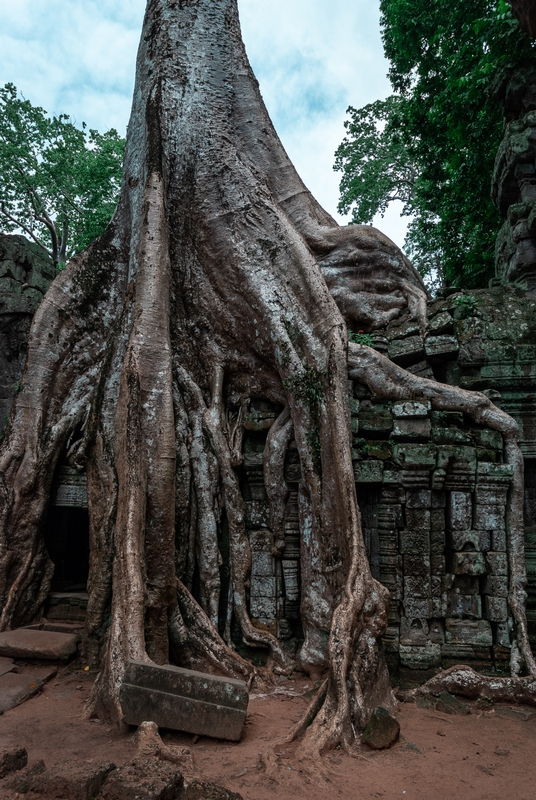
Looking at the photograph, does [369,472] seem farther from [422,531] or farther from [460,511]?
[460,511]

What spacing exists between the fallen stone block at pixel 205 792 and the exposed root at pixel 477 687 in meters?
1.64

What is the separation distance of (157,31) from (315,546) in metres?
5.33

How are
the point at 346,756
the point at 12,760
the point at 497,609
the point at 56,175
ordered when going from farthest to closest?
the point at 56,175
the point at 497,609
the point at 346,756
the point at 12,760

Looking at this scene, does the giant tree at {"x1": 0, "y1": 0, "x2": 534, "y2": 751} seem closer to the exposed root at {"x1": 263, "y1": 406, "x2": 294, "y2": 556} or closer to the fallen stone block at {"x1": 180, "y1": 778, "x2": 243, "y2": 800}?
the exposed root at {"x1": 263, "y1": 406, "x2": 294, "y2": 556}

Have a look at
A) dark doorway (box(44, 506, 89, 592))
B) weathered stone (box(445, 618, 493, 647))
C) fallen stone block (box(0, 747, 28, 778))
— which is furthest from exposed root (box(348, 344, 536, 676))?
dark doorway (box(44, 506, 89, 592))

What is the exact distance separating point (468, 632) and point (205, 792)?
231 cm

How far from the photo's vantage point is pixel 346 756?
2.72 m

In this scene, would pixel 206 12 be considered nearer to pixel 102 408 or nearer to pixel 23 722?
pixel 102 408

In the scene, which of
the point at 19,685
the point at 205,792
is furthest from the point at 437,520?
the point at 19,685

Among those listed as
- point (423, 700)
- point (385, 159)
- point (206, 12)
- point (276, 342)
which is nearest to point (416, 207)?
point (385, 159)

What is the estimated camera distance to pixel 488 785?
2479 millimetres

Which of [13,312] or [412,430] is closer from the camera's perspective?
[412,430]

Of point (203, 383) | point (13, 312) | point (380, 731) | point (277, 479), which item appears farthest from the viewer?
point (13, 312)

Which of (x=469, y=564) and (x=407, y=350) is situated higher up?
(x=407, y=350)
